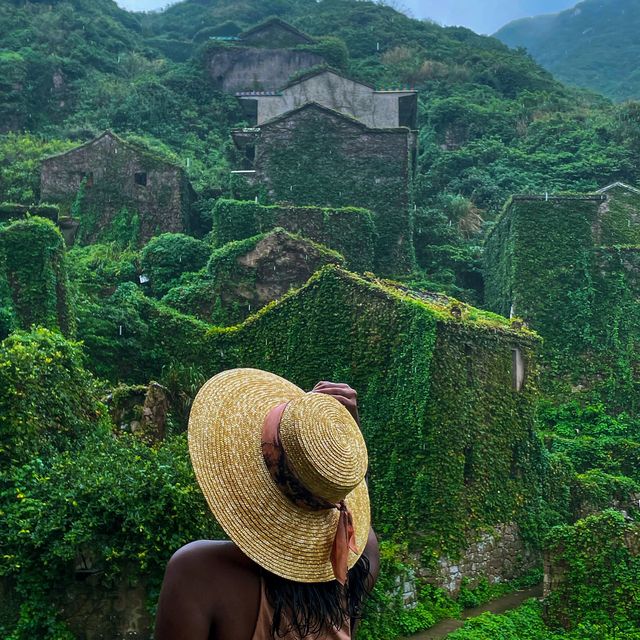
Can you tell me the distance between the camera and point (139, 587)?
10219 millimetres

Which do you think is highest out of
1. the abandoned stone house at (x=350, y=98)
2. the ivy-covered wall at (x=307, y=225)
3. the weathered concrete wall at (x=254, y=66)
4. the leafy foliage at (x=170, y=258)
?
the weathered concrete wall at (x=254, y=66)

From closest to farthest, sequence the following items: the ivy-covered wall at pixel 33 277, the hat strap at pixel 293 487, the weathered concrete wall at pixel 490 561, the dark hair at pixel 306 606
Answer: the dark hair at pixel 306 606 < the hat strap at pixel 293 487 < the weathered concrete wall at pixel 490 561 < the ivy-covered wall at pixel 33 277

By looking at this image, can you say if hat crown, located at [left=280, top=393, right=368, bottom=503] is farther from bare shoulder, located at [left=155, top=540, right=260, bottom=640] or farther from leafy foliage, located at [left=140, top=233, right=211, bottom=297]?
leafy foliage, located at [left=140, top=233, right=211, bottom=297]

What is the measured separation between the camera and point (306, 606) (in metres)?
3.06

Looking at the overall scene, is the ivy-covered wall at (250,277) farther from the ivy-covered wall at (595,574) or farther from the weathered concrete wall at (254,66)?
the weathered concrete wall at (254,66)

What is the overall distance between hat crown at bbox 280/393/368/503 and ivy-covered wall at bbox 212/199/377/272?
22.5 metres

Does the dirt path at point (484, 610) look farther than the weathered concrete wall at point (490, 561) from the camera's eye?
No

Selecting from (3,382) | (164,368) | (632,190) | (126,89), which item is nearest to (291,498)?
(3,382)

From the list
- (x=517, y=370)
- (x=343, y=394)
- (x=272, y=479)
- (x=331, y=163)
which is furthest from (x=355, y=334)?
(x=272, y=479)

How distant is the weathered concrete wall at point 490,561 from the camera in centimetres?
1523

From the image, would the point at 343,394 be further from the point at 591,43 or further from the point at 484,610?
the point at 591,43

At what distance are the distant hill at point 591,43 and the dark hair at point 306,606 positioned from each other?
215 ft

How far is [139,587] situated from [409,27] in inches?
2225

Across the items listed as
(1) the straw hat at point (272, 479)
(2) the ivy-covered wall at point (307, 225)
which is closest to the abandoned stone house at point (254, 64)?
(2) the ivy-covered wall at point (307, 225)
